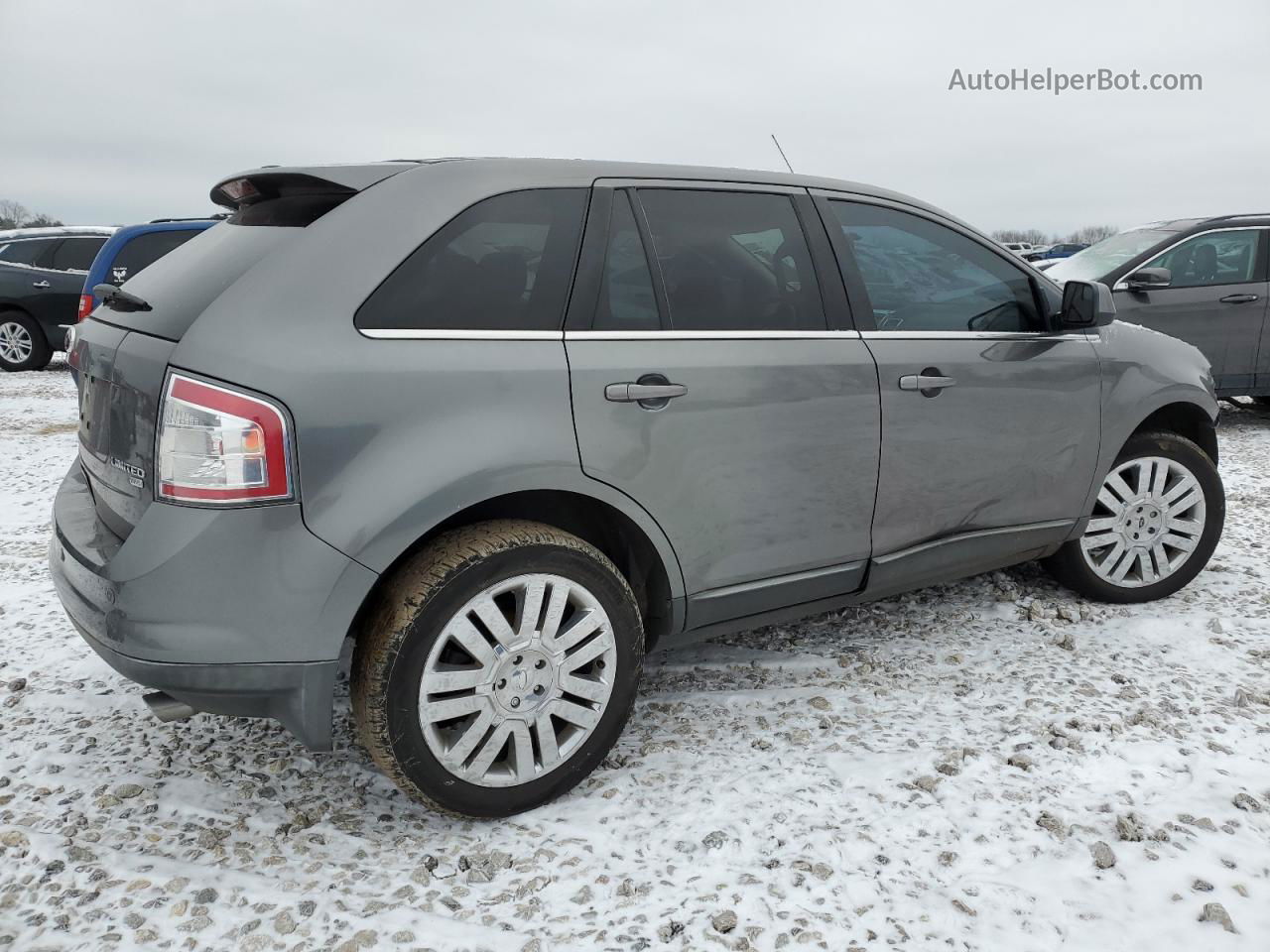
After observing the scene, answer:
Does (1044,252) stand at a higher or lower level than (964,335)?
higher

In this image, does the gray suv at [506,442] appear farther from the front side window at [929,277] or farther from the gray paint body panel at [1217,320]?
the gray paint body panel at [1217,320]

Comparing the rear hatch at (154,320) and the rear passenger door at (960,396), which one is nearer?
the rear hatch at (154,320)

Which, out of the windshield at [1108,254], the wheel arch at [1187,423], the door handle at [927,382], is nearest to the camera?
the door handle at [927,382]

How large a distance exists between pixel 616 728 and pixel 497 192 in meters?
1.49

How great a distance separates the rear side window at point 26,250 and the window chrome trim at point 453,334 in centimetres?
1227

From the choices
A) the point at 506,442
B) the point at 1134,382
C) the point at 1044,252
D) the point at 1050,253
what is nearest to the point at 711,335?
the point at 506,442

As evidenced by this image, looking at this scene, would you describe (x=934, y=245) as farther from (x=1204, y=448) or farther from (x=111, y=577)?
(x=111, y=577)

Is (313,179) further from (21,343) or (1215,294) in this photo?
(21,343)

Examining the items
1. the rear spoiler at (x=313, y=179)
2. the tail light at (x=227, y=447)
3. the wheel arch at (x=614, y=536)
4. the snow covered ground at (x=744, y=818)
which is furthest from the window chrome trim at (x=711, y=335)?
the snow covered ground at (x=744, y=818)

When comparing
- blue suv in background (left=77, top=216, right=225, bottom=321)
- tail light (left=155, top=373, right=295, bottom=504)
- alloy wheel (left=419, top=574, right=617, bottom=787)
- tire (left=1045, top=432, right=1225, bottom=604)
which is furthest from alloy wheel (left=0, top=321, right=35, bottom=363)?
tire (left=1045, top=432, right=1225, bottom=604)

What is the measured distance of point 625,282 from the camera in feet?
8.71

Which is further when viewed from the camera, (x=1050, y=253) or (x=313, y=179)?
(x=1050, y=253)

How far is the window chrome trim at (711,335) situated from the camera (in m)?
2.56

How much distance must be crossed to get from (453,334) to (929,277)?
1.82 meters
